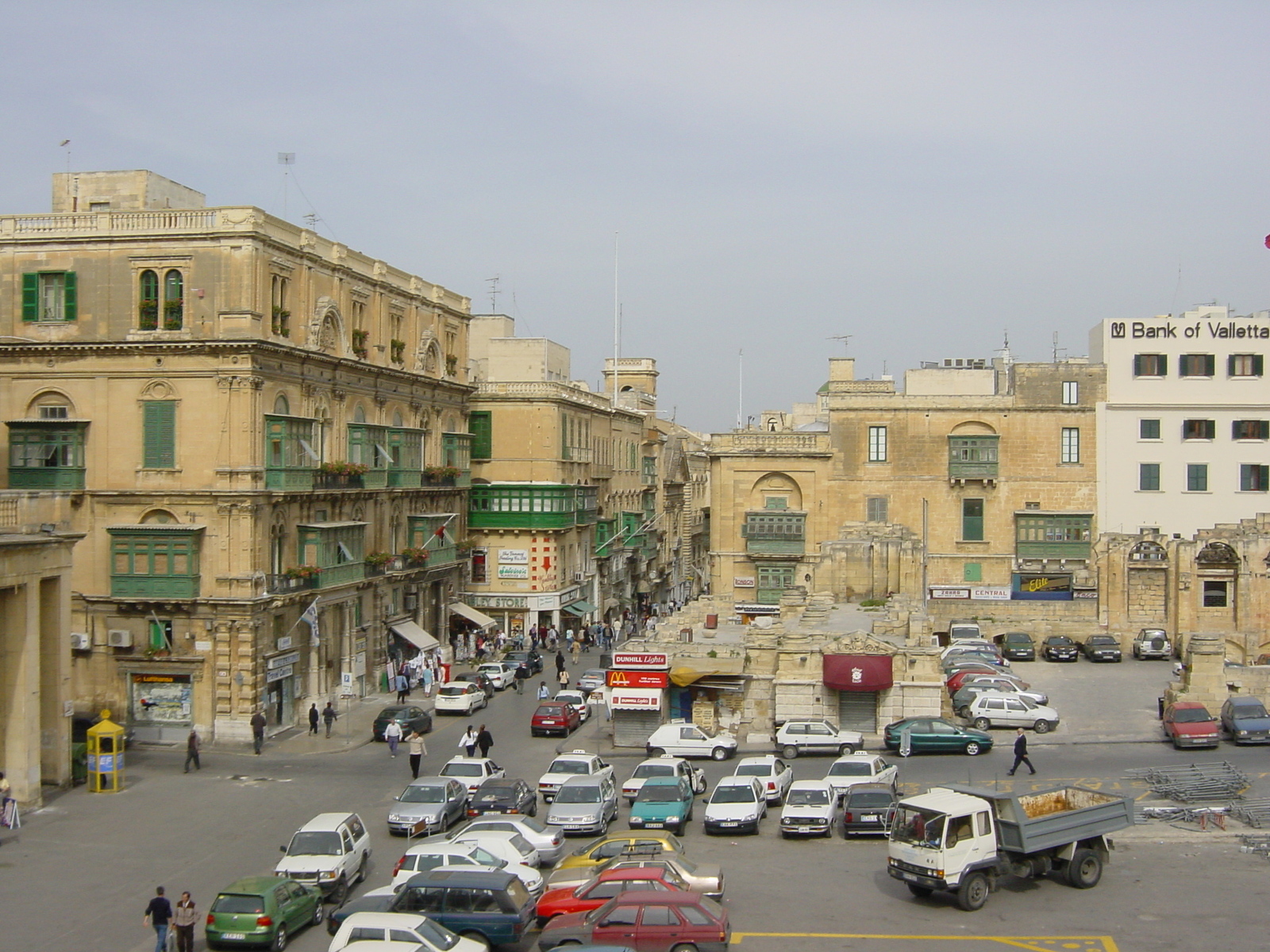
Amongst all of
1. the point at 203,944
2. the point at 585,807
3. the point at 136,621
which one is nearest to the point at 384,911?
the point at 203,944

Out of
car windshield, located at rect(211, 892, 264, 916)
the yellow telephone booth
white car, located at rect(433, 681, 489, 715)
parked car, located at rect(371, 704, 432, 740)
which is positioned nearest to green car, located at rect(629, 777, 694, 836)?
car windshield, located at rect(211, 892, 264, 916)

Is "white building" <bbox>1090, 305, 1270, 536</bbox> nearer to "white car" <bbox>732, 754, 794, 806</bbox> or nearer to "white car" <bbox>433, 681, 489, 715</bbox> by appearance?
"white car" <bbox>433, 681, 489, 715</bbox>

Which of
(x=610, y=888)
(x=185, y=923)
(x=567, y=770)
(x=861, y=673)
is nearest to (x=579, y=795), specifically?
(x=567, y=770)

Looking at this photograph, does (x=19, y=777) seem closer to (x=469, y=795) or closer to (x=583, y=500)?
(x=469, y=795)

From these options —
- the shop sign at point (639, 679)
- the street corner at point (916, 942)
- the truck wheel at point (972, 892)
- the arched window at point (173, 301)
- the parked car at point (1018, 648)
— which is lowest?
the street corner at point (916, 942)

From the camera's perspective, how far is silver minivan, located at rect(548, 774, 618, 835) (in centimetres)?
3119

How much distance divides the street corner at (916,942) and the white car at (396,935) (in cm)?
517

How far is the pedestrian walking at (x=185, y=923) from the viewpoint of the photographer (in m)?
23.0

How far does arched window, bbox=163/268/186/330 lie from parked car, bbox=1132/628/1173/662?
142ft

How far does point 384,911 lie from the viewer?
22.3m

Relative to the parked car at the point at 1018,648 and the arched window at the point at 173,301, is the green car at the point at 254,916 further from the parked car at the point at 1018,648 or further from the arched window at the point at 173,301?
the parked car at the point at 1018,648

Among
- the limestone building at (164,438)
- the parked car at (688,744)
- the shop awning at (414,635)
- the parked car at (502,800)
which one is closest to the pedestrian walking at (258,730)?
the limestone building at (164,438)

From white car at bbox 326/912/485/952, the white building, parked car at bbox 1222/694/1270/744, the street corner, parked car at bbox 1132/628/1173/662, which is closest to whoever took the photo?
white car at bbox 326/912/485/952

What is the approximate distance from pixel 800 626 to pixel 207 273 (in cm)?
2294
